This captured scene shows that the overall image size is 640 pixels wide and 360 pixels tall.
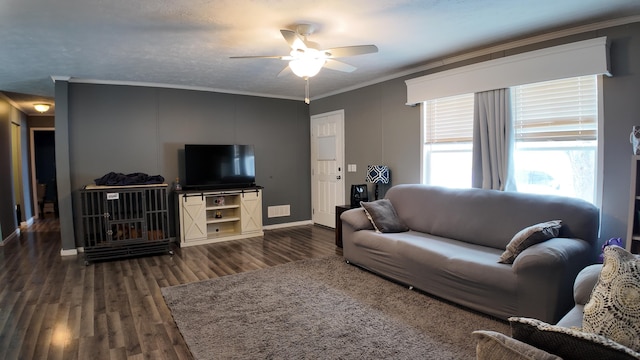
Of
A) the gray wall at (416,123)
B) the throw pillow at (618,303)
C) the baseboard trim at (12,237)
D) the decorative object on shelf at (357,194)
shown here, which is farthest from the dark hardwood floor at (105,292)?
the throw pillow at (618,303)

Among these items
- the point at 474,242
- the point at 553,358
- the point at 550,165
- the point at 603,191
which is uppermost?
the point at 550,165

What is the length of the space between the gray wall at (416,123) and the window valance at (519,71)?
160mm

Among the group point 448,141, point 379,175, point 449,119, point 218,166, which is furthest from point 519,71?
point 218,166

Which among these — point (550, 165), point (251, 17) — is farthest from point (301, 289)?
point (550, 165)

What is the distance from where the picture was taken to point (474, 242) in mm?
3594

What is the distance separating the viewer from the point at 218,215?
5812mm

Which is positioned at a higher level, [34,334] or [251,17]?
[251,17]

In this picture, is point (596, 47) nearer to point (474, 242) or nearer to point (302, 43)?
point (474, 242)

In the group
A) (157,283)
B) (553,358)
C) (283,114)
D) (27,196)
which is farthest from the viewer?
(27,196)

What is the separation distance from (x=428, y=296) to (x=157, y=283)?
2.76 meters

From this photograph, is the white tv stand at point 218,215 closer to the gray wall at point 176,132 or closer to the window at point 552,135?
the gray wall at point 176,132

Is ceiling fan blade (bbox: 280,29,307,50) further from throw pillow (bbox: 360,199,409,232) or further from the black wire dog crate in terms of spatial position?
the black wire dog crate

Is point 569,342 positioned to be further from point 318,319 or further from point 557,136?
point 557,136

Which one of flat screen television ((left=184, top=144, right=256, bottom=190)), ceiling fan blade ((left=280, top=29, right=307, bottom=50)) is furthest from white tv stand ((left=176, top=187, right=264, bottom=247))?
ceiling fan blade ((left=280, top=29, right=307, bottom=50))
